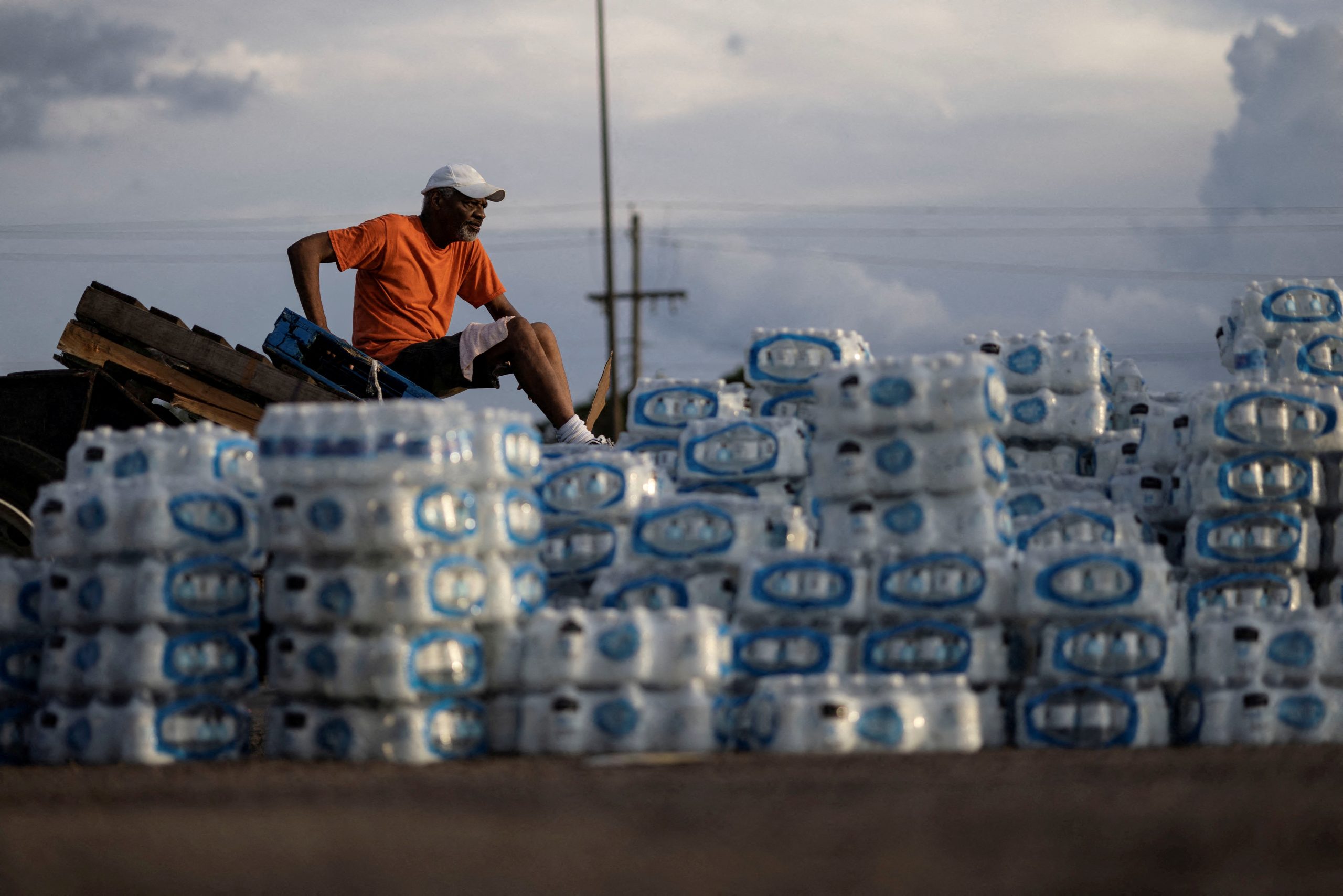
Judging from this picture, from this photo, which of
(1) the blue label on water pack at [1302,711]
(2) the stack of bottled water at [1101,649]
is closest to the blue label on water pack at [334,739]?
(2) the stack of bottled water at [1101,649]

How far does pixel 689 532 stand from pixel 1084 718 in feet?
6.08

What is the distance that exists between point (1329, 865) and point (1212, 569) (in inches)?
117

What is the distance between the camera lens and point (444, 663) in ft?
20.2

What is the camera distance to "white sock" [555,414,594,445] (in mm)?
9367

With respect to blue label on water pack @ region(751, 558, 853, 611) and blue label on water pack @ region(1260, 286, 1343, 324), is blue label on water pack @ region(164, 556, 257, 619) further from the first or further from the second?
blue label on water pack @ region(1260, 286, 1343, 324)

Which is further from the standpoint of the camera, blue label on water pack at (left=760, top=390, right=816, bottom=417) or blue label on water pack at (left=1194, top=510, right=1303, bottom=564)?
blue label on water pack at (left=760, top=390, right=816, bottom=417)

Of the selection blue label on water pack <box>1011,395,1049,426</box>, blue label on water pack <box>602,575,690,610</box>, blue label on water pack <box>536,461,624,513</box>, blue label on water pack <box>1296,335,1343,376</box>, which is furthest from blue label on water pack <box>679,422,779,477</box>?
blue label on water pack <box>1296,335,1343,376</box>

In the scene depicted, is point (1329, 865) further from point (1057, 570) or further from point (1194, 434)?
point (1194, 434)

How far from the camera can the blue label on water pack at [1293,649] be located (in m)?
6.39

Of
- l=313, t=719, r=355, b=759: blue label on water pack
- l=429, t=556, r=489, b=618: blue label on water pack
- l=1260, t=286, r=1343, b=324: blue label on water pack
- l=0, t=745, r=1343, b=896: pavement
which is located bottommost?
l=0, t=745, r=1343, b=896: pavement

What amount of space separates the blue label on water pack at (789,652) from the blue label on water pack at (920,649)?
0.63 ft

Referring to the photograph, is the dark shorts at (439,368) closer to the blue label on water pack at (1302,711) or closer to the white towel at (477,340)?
the white towel at (477,340)

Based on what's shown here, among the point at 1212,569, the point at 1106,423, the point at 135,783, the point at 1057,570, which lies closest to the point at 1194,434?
the point at 1212,569

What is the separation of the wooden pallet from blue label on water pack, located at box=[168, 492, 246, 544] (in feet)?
9.70
